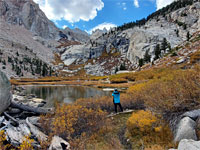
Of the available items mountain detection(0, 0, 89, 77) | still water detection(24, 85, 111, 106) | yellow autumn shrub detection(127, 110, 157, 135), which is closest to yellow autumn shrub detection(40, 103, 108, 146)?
yellow autumn shrub detection(127, 110, 157, 135)

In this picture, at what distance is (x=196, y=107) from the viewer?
19.1 ft

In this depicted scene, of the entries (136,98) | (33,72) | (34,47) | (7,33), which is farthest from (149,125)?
(7,33)

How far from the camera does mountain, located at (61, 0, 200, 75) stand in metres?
93.6

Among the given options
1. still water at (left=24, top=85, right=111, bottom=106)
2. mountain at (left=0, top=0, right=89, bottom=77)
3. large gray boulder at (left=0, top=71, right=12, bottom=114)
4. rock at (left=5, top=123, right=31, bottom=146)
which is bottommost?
still water at (left=24, top=85, right=111, bottom=106)

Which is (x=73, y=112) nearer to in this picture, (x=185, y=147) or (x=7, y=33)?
(x=185, y=147)

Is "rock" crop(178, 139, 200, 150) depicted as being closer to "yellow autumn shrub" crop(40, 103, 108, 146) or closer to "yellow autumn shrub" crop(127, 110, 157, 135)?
"yellow autumn shrub" crop(127, 110, 157, 135)

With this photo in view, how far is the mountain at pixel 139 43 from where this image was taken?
307 feet

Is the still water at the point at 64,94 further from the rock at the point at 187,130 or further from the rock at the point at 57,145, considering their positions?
the rock at the point at 187,130

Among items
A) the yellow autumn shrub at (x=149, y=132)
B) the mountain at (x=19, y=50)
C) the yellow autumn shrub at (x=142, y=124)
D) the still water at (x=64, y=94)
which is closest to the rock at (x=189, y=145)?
the yellow autumn shrub at (x=149, y=132)

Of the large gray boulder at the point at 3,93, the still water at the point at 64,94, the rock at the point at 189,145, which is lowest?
the still water at the point at 64,94

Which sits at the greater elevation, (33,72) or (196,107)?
(33,72)

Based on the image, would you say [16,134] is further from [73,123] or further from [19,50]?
[19,50]

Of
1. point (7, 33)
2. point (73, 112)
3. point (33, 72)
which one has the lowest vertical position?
point (73, 112)

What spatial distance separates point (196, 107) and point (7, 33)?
186503 millimetres
